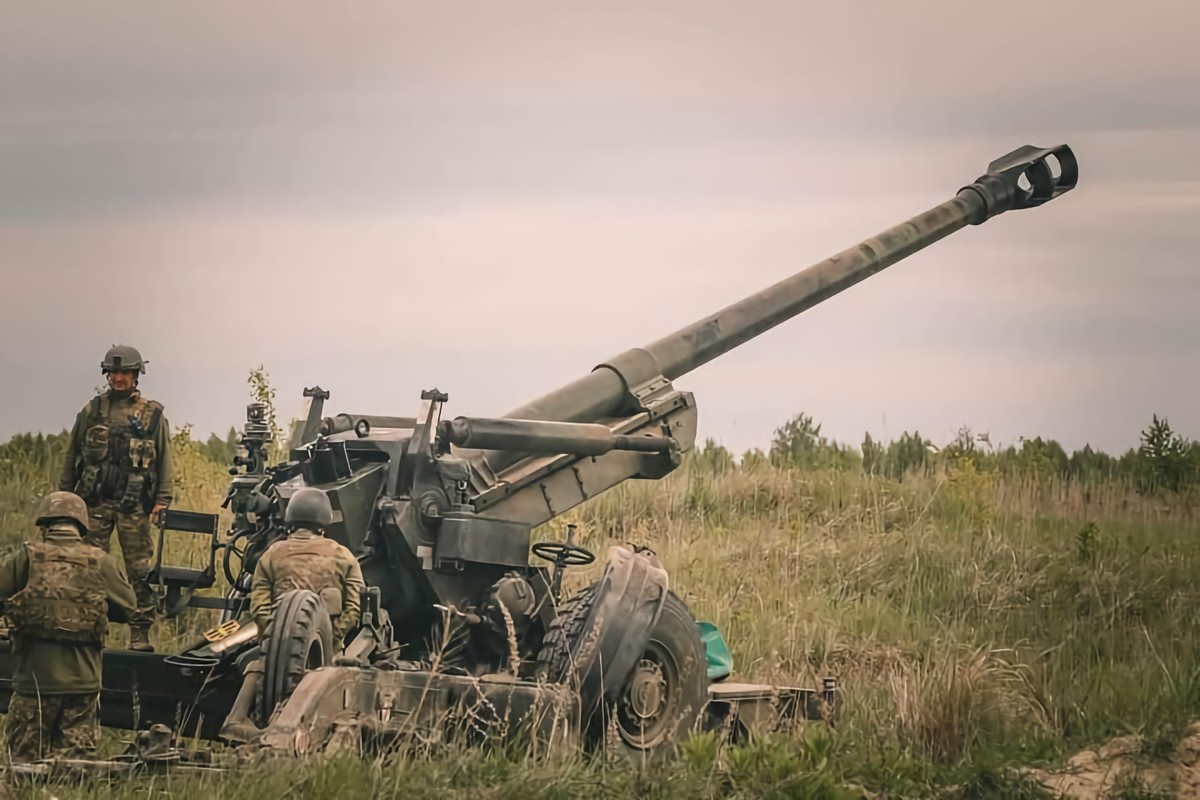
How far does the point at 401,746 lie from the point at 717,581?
526cm

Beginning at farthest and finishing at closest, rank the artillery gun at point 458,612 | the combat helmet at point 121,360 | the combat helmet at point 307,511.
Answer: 1. the combat helmet at point 121,360
2. the combat helmet at point 307,511
3. the artillery gun at point 458,612

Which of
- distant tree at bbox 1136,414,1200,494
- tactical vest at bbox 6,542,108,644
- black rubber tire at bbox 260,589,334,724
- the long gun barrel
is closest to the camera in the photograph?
black rubber tire at bbox 260,589,334,724

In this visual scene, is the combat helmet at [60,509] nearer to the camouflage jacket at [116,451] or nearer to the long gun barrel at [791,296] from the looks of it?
the long gun barrel at [791,296]

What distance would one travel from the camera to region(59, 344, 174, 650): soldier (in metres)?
9.72

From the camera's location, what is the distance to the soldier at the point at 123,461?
972 centimetres

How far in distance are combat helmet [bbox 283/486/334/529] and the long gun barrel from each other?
1.06 meters

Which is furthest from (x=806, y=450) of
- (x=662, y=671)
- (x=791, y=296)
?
(x=662, y=671)

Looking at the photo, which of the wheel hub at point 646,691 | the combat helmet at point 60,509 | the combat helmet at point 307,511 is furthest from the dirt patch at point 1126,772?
the combat helmet at point 60,509

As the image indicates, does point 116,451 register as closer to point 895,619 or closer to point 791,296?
point 791,296

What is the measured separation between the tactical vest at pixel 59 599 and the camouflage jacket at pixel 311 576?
0.62 m

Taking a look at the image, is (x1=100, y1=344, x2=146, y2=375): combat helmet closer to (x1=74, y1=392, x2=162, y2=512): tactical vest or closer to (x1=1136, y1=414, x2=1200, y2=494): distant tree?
(x1=74, y1=392, x2=162, y2=512): tactical vest

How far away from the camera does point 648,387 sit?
28.9 feet

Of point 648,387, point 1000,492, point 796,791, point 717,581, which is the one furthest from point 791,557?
point 796,791

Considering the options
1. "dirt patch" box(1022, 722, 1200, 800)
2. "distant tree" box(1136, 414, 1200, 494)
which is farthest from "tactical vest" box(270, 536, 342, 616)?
"distant tree" box(1136, 414, 1200, 494)
